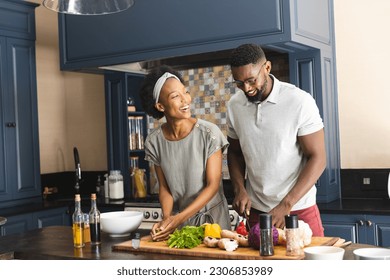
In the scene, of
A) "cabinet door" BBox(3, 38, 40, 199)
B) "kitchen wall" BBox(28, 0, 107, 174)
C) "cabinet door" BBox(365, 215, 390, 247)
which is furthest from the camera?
"kitchen wall" BBox(28, 0, 107, 174)

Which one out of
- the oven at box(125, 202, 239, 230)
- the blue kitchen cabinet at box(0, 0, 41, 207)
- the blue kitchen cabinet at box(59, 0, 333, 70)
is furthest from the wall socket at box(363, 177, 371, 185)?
the blue kitchen cabinet at box(0, 0, 41, 207)

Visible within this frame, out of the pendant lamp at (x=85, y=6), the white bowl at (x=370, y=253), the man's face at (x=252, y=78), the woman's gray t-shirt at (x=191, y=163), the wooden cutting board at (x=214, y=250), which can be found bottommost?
the wooden cutting board at (x=214, y=250)

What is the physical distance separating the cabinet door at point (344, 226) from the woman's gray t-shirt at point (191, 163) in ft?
3.73

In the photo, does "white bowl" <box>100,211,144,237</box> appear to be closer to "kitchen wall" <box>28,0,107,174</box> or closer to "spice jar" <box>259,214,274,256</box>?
"spice jar" <box>259,214,274,256</box>

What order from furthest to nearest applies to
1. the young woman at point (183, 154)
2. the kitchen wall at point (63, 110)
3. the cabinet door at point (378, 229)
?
the kitchen wall at point (63, 110) → the cabinet door at point (378, 229) → the young woman at point (183, 154)

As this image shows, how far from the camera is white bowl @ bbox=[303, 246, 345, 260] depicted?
70.1 inches

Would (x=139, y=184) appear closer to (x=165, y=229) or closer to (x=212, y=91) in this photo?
(x=212, y=91)

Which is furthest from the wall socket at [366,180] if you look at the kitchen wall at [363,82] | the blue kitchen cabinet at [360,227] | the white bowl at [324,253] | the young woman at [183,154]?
the white bowl at [324,253]

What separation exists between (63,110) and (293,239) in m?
3.94

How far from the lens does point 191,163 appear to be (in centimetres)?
264

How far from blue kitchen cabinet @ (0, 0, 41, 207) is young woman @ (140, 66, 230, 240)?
2.20 meters

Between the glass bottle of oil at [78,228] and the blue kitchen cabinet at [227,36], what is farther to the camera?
the blue kitchen cabinet at [227,36]

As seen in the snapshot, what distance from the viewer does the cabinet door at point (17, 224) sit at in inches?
167

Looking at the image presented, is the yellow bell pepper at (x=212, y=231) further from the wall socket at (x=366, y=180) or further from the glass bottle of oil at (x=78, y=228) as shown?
the wall socket at (x=366, y=180)
